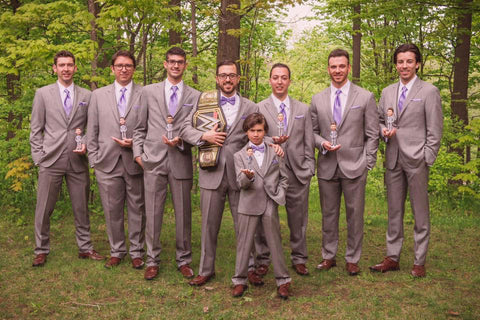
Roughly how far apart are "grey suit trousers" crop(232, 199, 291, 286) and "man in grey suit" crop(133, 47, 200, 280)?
866 mm

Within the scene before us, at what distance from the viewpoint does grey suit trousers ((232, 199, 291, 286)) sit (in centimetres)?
456

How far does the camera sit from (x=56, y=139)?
559 cm

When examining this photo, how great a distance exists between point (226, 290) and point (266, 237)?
0.78 m

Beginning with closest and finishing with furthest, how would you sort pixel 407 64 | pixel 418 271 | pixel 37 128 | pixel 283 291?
pixel 283 291, pixel 407 64, pixel 418 271, pixel 37 128

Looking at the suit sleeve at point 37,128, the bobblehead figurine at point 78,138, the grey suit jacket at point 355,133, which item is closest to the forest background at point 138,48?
the suit sleeve at point 37,128

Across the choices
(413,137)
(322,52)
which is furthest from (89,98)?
(322,52)

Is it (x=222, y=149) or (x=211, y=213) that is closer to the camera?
(x=222, y=149)

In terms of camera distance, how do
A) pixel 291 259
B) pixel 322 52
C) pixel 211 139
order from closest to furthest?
pixel 211 139
pixel 291 259
pixel 322 52

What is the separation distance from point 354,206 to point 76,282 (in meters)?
3.29

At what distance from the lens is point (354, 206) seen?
5.23 meters

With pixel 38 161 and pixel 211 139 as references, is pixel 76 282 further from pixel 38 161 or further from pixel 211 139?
pixel 211 139

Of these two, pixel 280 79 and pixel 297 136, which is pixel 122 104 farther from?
pixel 297 136

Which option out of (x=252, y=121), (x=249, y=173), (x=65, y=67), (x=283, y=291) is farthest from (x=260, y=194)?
(x=65, y=67)

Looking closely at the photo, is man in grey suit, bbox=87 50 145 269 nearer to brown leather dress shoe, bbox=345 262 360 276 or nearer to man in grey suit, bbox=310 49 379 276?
man in grey suit, bbox=310 49 379 276
